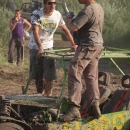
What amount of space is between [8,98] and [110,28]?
590 inches

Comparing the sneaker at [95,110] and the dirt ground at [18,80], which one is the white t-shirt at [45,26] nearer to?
the sneaker at [95,110]

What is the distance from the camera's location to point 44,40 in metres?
7.77

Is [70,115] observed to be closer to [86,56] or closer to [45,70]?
[86,56]

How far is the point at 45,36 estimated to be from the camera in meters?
7.75

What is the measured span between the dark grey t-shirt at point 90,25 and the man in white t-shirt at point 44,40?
1.37 m

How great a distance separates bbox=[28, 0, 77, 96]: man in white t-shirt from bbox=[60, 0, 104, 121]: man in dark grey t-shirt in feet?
4.44

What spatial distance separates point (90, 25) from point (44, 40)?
194 cm

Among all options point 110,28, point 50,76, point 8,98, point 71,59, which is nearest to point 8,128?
point 8,98

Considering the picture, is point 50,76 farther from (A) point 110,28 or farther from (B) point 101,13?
(A) point 110,28

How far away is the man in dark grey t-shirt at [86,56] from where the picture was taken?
5824mm

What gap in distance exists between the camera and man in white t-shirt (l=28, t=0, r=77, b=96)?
7.33m

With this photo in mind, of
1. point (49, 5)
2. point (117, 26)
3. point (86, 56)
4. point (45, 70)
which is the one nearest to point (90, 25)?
point (86, 56)

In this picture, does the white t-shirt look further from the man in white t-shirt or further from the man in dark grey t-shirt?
the man in dark grey t-shirt

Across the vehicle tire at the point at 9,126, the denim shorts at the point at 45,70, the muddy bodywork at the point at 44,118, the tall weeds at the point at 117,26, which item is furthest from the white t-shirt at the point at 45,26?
the tall weeds at the point at 117,26
